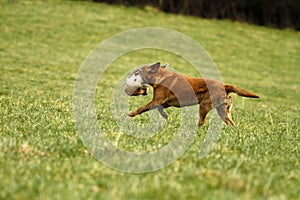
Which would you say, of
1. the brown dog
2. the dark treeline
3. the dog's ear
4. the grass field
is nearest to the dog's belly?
the brown dog

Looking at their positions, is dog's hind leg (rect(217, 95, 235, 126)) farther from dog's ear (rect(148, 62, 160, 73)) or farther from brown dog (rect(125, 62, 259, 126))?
dog's ear (rect(148, 62, 160, 73))

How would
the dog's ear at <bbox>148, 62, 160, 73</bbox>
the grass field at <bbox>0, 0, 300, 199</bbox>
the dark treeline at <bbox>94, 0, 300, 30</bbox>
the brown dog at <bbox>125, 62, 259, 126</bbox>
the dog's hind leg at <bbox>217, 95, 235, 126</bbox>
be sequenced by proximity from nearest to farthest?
the grass field at <bbox>0, 0, 300, 199</bbox>, the brown dog at <bbox>125, 62, 259, 126</bbox>, the dog's ear at <bbox>148, 62, 160, 73</bbox>, the dog's hind leg at <bbox>217, 95, 235, 126</bbox>, the dark treeline at <bbox>94, 0, 300, 30</bbox>

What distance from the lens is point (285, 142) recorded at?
8633mm

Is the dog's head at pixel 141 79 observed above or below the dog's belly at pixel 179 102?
above

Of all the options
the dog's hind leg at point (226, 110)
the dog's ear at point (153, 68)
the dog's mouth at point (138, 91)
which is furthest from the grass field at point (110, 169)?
the dog's ear at point (153, 68)

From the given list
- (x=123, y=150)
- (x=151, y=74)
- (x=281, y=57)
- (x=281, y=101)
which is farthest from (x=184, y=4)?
(x=123, y=150)

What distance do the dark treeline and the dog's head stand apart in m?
39.9

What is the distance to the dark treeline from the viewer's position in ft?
163

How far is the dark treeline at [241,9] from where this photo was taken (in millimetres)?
49594

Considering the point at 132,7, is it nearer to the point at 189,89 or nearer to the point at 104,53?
the point at 104,53

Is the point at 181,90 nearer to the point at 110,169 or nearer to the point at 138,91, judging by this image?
Result: the point at 138,91

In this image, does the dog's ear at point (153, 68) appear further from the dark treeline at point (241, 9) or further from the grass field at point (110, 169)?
the dark treeline at point (241, 9)

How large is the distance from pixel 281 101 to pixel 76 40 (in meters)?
18.2

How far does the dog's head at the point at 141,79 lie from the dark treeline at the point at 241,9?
39.9 metres
